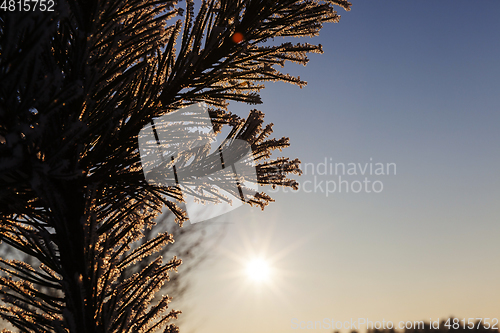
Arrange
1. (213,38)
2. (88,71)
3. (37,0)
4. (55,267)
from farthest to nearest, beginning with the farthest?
1. (213,38)
2. (55,267)
3. (88,71)
4. (37,0)

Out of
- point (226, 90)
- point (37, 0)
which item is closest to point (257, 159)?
point (226, 90)

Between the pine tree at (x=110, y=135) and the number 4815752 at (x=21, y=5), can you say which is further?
the pine tree at (x=110, y=135)

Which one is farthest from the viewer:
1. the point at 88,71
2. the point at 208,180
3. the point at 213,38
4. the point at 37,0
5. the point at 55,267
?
the point at 208,180

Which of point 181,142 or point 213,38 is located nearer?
point 213,38

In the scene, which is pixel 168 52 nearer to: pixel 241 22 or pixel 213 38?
pixel 213 38

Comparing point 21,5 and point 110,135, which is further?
point 110,135

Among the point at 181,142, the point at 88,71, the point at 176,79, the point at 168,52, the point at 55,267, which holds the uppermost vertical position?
the point at 168,52

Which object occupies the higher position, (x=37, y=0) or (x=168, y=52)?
(x=168, y=52)

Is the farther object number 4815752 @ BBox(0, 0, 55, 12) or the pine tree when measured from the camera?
the pine tree
